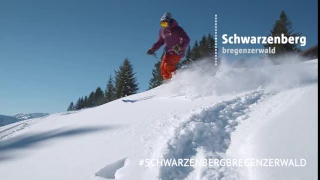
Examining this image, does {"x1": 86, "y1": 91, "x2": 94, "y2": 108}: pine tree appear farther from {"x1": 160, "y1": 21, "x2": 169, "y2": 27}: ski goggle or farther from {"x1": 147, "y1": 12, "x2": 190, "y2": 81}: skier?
{"x1": 160, "y1": 21, "x2": 169, "y2": 27}: ski goggle

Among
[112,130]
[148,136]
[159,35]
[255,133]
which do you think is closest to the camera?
[255,133]

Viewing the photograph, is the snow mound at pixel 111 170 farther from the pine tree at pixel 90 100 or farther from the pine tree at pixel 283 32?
the pine tree at pixel 90 100

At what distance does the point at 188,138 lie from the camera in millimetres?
4312

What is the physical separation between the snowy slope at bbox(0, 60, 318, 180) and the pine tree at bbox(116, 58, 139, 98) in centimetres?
2923

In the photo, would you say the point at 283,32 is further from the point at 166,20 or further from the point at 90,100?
the point at 90,100

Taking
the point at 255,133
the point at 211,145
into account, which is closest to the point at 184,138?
the point at 211,145

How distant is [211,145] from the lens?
4184 mm

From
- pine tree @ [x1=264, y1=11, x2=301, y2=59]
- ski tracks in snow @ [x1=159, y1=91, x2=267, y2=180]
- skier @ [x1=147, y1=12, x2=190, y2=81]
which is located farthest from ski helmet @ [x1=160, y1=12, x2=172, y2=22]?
pine tree @ [x1=264, y1=11, x2=301, y2=59]

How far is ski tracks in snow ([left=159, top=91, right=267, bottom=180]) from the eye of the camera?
3482 mm

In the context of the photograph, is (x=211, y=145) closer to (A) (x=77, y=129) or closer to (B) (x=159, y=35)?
(A) (x=77, y=129)

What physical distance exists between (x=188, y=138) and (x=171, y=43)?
6.46 meters

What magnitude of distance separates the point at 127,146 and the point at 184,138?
936 millimetres

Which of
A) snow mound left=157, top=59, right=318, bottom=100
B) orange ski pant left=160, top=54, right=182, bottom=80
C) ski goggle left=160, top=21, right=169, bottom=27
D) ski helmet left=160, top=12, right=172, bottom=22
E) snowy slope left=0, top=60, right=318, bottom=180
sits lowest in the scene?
snowy slope left=0, top=60, right=318, bottom=180

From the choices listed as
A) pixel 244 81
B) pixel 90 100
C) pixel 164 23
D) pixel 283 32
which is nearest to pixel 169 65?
pixel 164 23
